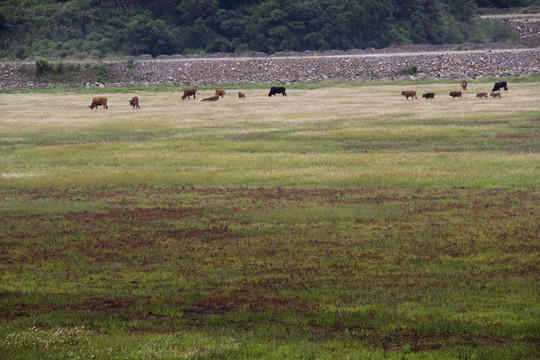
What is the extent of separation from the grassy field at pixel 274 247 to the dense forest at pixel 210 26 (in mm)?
93847

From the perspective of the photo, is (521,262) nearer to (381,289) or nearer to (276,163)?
(381,289)

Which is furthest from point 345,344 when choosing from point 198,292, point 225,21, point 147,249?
point 225,21

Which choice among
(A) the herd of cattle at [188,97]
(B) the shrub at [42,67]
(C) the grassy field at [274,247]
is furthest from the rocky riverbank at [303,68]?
(C) the grassy field at [274,247]

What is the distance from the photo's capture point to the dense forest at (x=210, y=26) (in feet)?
438

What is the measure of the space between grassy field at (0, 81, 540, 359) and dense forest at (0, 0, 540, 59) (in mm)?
93847

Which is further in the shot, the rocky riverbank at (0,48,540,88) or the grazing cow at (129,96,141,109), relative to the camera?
the rocky riverbank at (0,48,540,88)

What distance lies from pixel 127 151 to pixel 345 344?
29.1m

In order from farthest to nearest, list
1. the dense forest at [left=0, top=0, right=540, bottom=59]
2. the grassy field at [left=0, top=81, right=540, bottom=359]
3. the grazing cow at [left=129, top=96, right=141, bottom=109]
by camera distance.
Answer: the dense forest at [left=0, top=0, right=540, bottom=59] → the grazing cow at [left=129, top=96, right=141, bottom=109] → the grassy field at [left=0, top=81, right=540, bottom=359]

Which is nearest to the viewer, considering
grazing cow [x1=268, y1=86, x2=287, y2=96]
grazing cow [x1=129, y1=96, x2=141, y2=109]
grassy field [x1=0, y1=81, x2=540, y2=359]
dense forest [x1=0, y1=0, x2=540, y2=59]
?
grassy field [x1=0, y1=81, x2=540, y2=359]

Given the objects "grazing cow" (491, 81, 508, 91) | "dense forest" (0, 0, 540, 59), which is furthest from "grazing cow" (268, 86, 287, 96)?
"dense forest" (0, 0, 540, 59)

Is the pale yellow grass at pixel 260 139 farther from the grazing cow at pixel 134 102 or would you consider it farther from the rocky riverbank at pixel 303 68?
the rocky riverbank at pixel 303 68

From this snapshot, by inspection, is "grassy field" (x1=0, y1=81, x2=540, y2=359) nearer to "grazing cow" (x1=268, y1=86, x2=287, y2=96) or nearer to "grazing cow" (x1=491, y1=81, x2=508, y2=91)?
"grazing cow" (x1=491, y1=81, x2=508, y2=91)

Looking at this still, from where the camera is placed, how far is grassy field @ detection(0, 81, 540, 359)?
11273mm

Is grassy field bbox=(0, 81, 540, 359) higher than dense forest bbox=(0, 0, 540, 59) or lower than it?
lower
